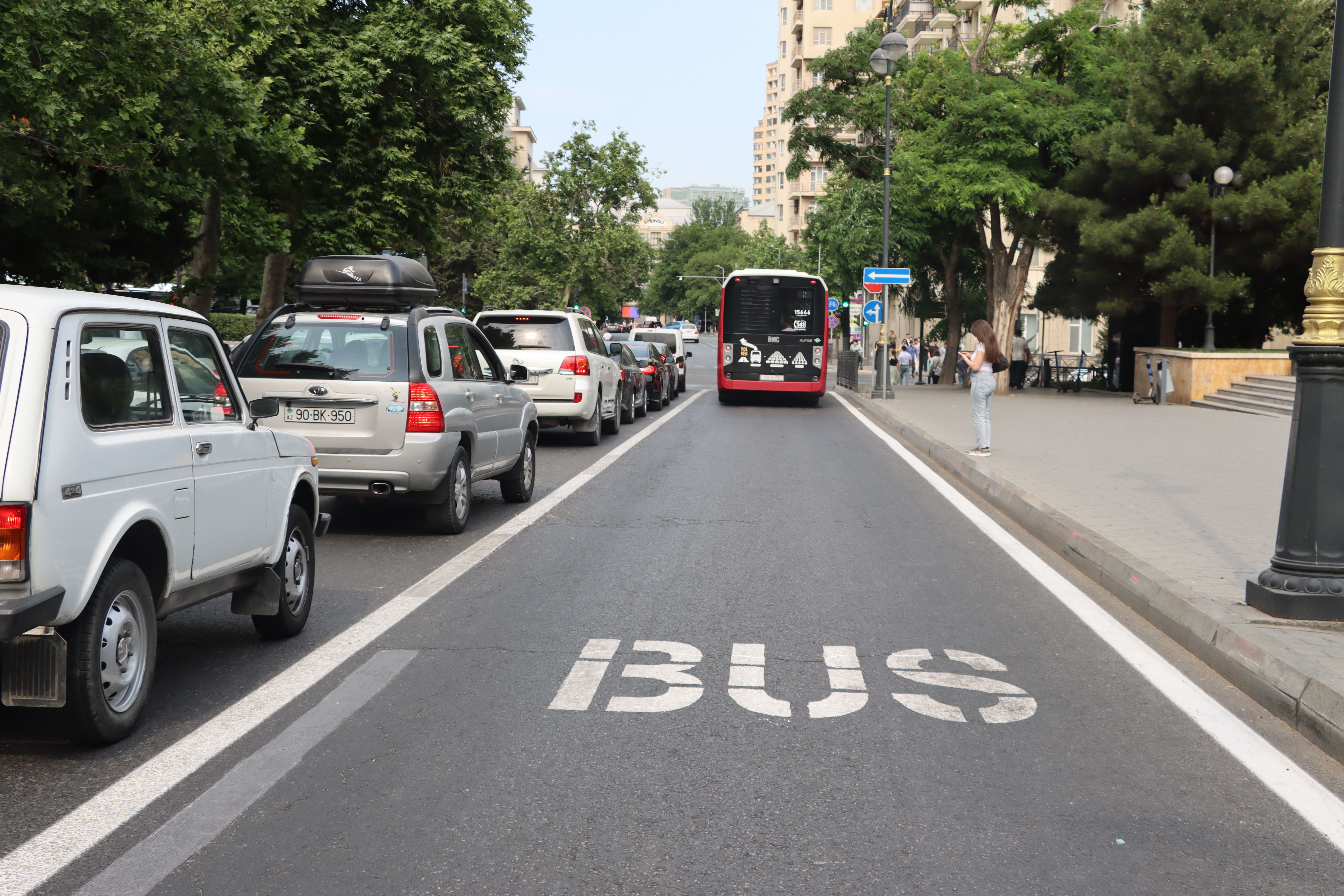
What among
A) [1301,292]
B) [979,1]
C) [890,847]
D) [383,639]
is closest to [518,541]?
[383,639]

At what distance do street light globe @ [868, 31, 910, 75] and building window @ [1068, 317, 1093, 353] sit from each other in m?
37.2

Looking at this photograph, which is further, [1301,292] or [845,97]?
[845,97]

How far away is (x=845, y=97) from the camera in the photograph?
40.5 metres

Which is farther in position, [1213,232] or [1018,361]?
[1018,361]

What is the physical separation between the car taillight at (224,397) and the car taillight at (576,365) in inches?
439

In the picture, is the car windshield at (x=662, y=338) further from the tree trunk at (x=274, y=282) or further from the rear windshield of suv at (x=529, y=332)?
the rear windshield of suv at (x=529, y=332)

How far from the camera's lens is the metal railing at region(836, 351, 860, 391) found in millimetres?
38000

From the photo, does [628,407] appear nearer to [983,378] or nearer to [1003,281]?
[983,378]

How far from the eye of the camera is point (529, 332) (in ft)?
56.1

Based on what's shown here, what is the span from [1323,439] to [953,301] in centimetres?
3367

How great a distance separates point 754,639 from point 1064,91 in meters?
32.1

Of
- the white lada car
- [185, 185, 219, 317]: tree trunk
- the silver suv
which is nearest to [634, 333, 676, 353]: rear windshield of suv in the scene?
[185, 185, 219, 317]: tree trunk

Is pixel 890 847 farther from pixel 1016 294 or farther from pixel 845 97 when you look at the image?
pixel 845 97

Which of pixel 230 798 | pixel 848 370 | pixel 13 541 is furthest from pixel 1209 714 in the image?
pixel 848 370
